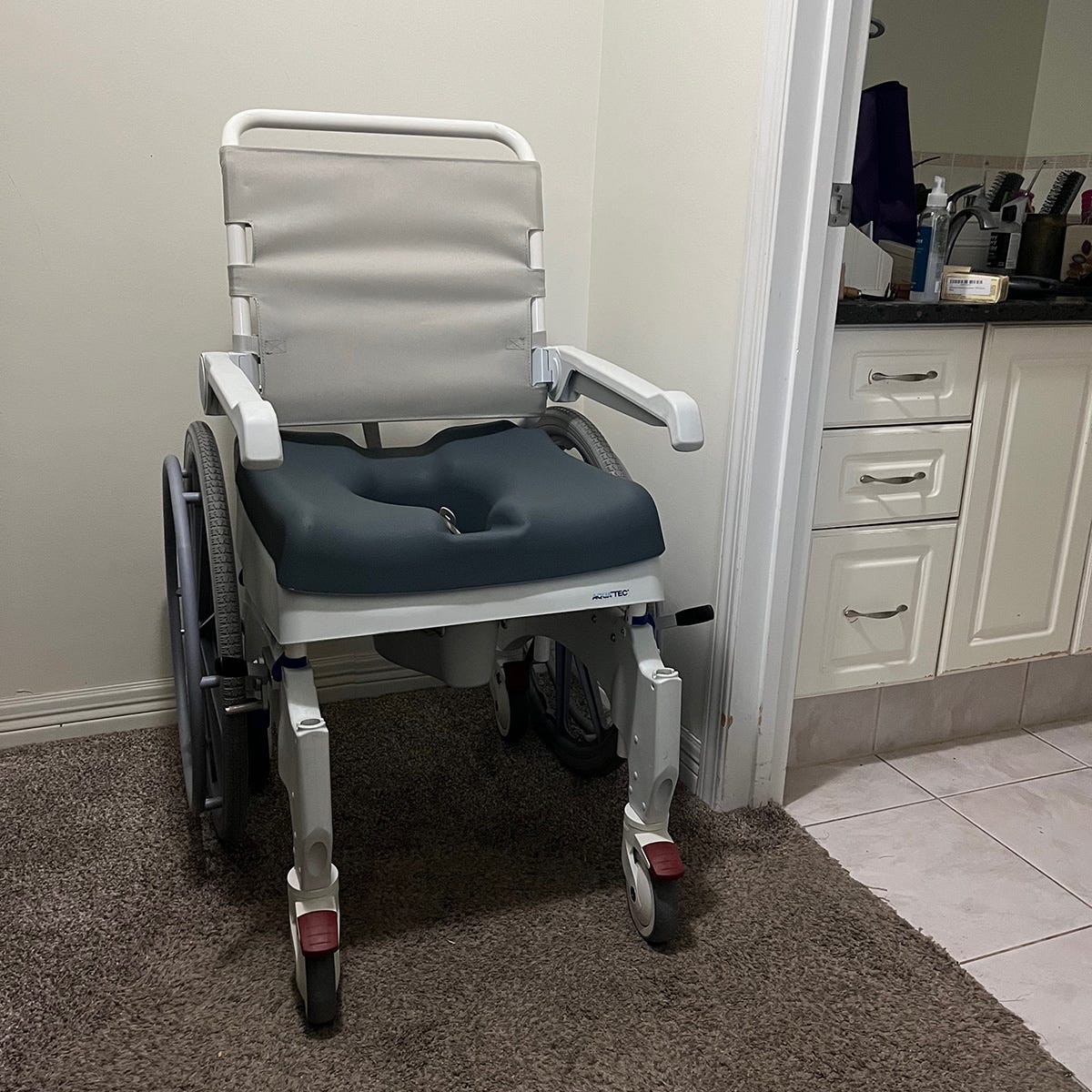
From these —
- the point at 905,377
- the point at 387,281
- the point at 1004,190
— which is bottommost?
the point at 905,377

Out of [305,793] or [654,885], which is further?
[654,885]

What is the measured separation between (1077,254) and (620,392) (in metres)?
1.37

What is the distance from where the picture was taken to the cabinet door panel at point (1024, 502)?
1.77 meters

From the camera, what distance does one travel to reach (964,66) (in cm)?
225

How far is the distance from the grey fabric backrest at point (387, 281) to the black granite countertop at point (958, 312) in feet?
1.55

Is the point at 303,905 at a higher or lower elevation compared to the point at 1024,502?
lower

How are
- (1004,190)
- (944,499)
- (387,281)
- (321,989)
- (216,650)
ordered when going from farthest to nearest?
(1004,190) → (944,499) → (387,281) → (216,650) → (321,989)

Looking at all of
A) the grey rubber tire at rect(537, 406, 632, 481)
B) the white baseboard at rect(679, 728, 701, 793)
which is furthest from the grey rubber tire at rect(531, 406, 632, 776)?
the white baseboard at rect(679, 728, 701, 793)

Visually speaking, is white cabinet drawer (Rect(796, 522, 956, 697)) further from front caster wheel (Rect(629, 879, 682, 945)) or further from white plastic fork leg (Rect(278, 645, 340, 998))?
Result: white plastic fork leg (Rect(278, 645, 340, 998))

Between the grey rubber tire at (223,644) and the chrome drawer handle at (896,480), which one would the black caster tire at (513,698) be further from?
the chrome drawer handle at (896,480)

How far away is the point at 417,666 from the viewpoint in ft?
4.78

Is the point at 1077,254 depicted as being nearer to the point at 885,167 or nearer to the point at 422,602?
the point at 885,167

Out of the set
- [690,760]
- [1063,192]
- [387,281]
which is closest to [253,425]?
[387,281]

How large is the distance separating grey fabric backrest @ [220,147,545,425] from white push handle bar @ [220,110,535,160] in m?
0.07
